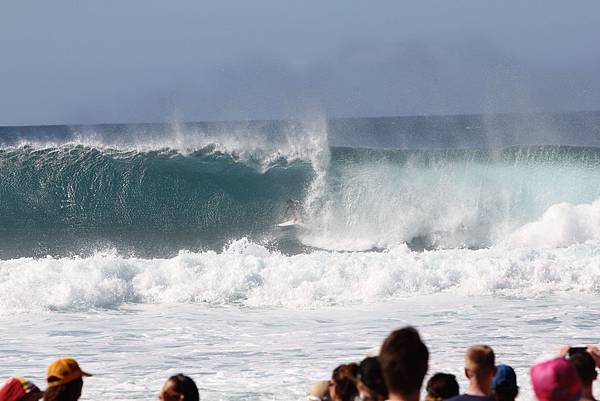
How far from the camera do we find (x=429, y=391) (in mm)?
4199

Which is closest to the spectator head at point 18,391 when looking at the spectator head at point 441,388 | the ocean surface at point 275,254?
the spectator head at point 441,388

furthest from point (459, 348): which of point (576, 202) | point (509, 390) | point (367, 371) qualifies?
point (576, 202)

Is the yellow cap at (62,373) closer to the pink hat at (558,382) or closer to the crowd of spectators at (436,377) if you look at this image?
the crowd of spectators at (436,377)

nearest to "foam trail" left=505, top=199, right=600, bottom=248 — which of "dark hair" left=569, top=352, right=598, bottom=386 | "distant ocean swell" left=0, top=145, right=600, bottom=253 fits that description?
"distant ocean swell" left=0, top=145, right=600, bottom=253

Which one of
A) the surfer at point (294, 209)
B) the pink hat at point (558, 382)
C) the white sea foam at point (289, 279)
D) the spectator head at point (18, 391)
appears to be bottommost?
the spectator head at point (18, 391)

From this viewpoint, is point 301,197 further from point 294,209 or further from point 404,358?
point 404,358

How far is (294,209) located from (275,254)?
6.69 m

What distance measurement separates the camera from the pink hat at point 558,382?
9.84ft

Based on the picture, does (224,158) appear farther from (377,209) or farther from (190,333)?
(190,333)

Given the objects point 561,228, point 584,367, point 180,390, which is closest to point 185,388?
point 180,390

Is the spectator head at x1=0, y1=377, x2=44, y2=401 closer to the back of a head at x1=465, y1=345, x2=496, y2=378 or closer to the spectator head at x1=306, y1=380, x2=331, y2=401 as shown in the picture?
the spectator head at x1=306, y1=380, x2=331, y2=401

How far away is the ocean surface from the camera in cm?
963

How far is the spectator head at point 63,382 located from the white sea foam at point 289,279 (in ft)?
29.9

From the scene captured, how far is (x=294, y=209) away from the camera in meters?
22.2
